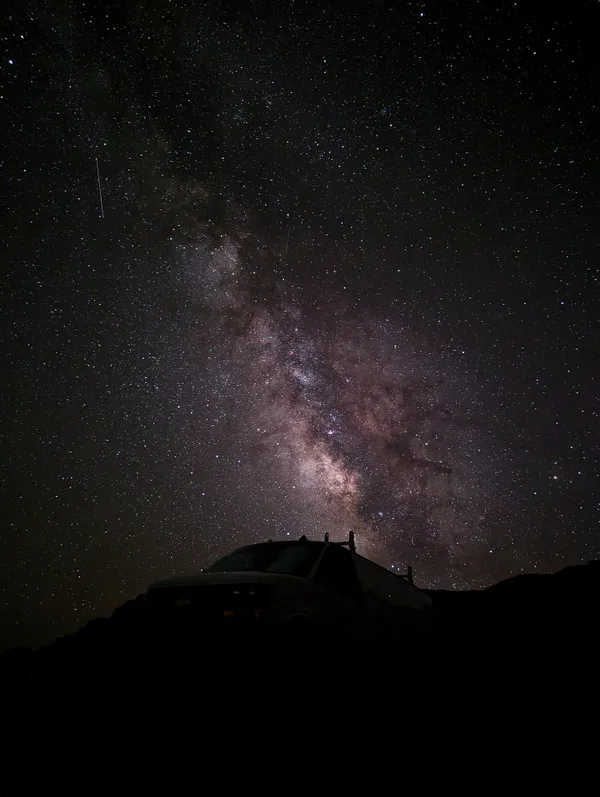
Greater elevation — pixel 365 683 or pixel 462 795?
pixel 365 683

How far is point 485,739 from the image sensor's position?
14.6ft

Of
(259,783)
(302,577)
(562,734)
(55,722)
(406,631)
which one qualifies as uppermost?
(302,577)

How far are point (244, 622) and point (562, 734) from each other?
3.54 meters

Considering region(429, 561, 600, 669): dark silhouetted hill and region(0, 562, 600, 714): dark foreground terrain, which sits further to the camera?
region(429, 561, 600, 669): dark silhouetted hill

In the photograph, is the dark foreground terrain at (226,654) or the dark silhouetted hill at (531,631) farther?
the dark silhouetted hill at (531,631)

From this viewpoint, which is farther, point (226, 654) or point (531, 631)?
point (531, 631)

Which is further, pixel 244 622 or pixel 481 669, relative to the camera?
pixel 481 669

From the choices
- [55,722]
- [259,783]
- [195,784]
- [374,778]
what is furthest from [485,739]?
[55,722]

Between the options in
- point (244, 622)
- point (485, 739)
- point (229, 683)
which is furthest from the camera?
point (485, 739)

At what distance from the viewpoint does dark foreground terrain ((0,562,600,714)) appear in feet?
12.6

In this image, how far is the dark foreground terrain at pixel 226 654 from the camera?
12.6 ft

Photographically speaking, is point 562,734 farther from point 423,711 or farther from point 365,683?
point 365,683

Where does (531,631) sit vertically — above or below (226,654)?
below

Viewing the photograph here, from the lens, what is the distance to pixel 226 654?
384 cm
